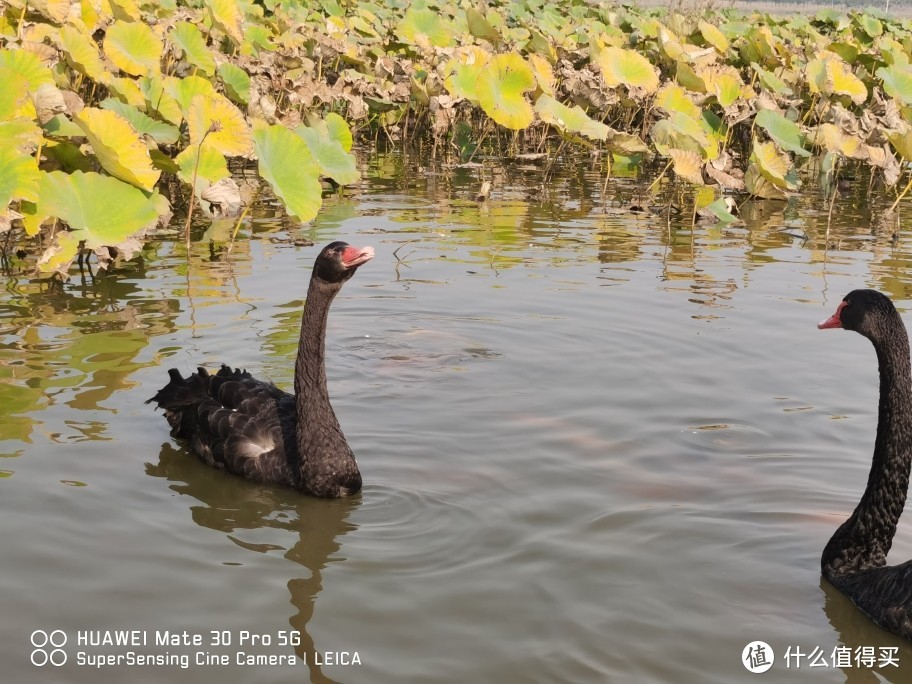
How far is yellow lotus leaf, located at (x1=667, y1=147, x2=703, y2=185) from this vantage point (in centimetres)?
902

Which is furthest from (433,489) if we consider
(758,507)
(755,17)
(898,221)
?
(755,17)

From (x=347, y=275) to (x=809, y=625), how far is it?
6.74 feet

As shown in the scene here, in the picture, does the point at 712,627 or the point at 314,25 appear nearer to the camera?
the point at 712,627

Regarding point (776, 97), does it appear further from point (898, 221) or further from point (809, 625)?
point (809, 625)

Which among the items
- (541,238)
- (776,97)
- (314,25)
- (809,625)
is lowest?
(809,625)

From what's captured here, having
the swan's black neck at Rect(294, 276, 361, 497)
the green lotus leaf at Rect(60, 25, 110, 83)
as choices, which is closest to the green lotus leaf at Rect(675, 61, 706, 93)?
the green lotus leaf at Rect(60, 25, 110, 83)

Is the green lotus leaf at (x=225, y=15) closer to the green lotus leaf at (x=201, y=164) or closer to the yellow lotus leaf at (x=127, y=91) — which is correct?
the yellow lotus leaf at (x=127, y=91)

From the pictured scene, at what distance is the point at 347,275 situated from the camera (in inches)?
167

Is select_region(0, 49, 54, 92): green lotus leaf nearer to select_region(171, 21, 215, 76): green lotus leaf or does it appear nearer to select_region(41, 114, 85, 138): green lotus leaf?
select_region(41, 114, 85, 138): green lotus leaf

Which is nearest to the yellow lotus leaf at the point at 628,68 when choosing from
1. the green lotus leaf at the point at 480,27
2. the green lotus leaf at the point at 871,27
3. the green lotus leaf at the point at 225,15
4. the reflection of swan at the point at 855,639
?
the green lotus leaf at the point at 480,27

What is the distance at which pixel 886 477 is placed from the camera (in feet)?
12.0

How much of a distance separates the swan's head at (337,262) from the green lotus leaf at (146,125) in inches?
156

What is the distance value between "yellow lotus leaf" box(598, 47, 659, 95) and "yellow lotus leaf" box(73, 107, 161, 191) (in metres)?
6.27

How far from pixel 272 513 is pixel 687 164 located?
5903 millimetres
